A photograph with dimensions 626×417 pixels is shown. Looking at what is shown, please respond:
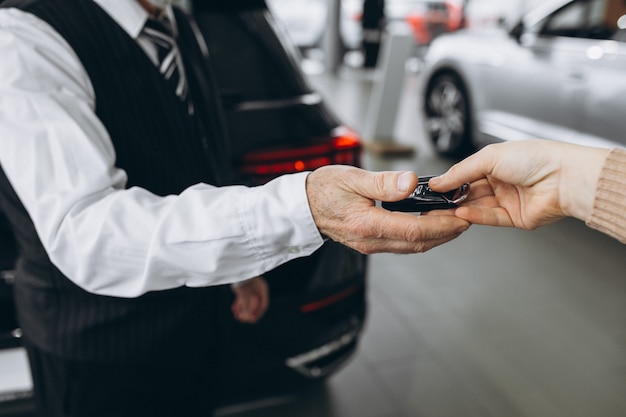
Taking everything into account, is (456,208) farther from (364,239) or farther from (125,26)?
(125,26)

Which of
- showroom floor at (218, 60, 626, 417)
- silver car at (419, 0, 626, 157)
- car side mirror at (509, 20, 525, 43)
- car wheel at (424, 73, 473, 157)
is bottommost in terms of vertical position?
showroom floor at (218, 60, 626, 417)

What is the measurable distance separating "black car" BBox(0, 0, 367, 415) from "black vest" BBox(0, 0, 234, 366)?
232mm

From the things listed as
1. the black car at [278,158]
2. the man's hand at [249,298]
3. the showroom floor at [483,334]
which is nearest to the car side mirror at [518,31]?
the showroom floor at [483,334]

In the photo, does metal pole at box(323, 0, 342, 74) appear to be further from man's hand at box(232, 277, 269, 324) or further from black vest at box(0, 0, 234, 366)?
black vest at box(0, 0, 234, 366)

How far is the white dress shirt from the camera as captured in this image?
0.68 m

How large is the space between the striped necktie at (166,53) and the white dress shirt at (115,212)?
0.76ft

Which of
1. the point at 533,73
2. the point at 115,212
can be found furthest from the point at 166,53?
the point at 533,73

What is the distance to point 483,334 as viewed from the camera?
83.7 inches

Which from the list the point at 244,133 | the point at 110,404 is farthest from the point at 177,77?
the point at 110,404

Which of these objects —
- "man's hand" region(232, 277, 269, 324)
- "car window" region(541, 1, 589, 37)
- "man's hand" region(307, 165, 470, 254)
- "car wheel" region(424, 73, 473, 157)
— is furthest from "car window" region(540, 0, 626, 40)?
"man's hand" region(307, 165, 470, 254)

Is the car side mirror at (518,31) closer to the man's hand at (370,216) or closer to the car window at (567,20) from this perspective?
the car window at (567,20)

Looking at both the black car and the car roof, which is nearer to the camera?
the black car

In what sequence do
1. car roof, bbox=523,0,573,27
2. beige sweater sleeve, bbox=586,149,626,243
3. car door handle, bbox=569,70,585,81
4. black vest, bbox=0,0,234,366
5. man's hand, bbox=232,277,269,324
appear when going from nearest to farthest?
1. beige sweater sleeve, bbox=586,149,626,243
2. black vest, bbox=0,0,234,366
3. man's hand, bbox=232,277,269,324
4. car door handle, bbox=569,70,585,81
5. car roof, bbox=523,0,573,27

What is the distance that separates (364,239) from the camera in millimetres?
667
